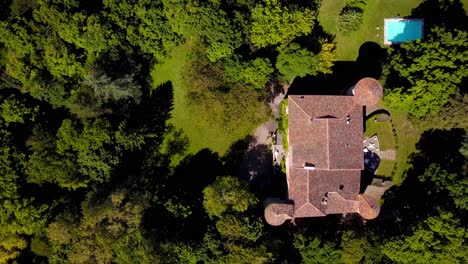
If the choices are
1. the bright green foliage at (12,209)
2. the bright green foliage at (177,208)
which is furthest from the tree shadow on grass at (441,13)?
the bright green foliage at (12,209)

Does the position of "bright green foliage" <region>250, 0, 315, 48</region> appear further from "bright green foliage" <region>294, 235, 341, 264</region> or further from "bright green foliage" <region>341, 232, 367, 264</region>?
"bright green foliage" <region>341, 232, 367, 264</region>

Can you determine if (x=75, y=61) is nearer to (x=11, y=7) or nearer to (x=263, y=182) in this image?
(x=11, y=7)

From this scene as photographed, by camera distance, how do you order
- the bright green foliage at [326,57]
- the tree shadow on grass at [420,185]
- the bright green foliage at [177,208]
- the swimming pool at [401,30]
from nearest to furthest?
the bright green foliage at [177,208] < the tree shadow on grass at [420,185] < the bright green foliage at [326,57] < the swimming pool at [401,30]

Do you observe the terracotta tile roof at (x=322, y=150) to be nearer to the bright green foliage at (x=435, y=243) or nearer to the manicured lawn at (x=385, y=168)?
the manicured lawn at (x=385, y=168)

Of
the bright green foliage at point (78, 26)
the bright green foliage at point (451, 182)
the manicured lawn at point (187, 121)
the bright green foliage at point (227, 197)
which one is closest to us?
the bright green foliage at point (78, 26)

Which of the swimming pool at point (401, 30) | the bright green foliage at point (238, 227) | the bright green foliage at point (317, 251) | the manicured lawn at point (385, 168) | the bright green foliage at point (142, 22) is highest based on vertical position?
the swimming pool at point (401, 30)

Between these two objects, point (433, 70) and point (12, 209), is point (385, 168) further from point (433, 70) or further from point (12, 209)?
point (12, 209)
